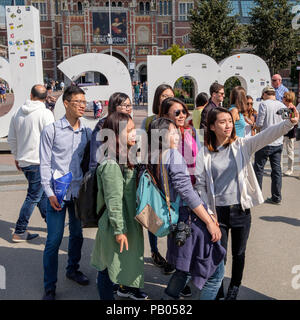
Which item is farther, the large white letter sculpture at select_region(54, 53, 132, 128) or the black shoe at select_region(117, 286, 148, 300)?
the large white letter sculpture at select_region(54, 53, 132, 128)

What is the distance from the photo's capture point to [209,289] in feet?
8.06

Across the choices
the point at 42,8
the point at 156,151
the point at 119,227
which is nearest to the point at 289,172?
the point at 156,151

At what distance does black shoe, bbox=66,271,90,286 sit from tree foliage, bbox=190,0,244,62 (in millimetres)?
26727

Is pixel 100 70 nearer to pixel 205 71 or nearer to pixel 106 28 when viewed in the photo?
pixel 205 71

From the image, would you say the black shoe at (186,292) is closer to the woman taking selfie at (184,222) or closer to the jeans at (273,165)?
the woman taking selfie at (184,222)

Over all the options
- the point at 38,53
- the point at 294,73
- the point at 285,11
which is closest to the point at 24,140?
the point at 38,53

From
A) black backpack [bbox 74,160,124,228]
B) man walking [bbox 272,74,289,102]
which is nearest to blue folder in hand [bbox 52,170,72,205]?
black backpack [bbox 74,160,124,228]

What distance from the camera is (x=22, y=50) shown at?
8.59m

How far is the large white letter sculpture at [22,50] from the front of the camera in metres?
8.49

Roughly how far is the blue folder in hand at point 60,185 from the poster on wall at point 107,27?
5284 centimetres

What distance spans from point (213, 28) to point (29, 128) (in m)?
26.5

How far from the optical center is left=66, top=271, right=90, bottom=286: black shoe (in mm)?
3174

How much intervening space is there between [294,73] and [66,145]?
40915mm

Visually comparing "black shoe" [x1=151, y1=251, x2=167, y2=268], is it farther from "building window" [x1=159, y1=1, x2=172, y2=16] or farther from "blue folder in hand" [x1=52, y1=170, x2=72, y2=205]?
"building window" [x1=159, y1=1, x2=172, y2=16]
